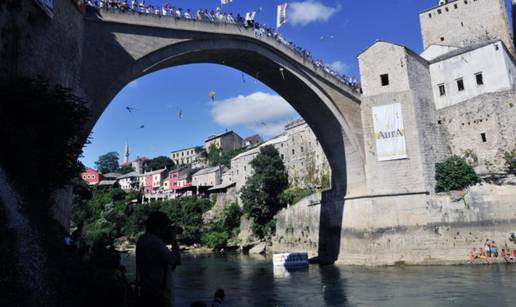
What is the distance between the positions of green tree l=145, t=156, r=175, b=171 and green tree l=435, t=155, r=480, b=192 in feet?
223

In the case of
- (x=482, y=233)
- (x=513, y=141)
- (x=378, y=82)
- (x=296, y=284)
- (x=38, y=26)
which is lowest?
(x=296, y=284)

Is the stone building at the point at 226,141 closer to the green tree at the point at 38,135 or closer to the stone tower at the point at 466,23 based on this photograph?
the stone tower at the point at 466,23

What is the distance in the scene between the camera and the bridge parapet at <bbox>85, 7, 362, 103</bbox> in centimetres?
1249

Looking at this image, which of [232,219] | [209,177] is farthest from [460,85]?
[209,177]

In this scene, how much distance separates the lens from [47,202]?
26.8ft

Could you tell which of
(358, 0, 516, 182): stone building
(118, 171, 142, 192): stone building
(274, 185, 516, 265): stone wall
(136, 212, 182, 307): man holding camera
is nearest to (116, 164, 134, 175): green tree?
(118, 171, 142, 192): stone building

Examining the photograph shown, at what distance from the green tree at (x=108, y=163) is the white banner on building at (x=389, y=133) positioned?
78.8m

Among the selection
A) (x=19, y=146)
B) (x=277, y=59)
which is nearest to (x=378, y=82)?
(x=277, y=59)

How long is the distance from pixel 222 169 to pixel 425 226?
43531 mm

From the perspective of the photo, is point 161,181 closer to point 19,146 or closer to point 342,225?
point 342,225

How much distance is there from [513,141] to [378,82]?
22.7 ft

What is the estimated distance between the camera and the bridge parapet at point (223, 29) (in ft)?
41.0

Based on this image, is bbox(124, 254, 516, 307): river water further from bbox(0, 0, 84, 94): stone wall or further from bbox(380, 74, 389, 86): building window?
bbox(380, 74, 389, 86): building window

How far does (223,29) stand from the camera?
15.9 metres
